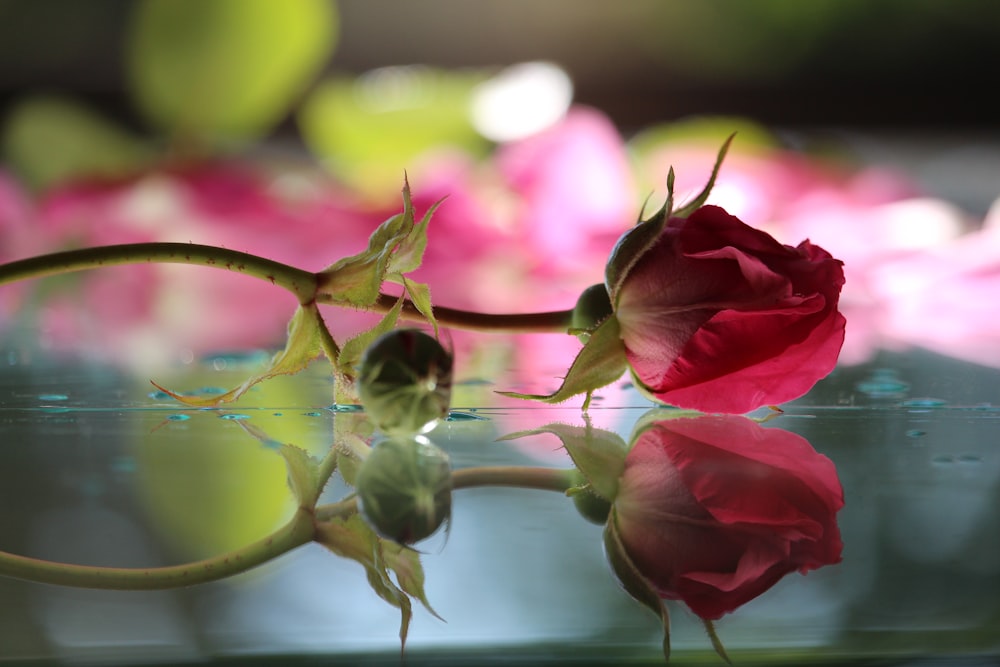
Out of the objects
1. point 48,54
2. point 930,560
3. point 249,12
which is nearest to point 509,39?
point 48,54

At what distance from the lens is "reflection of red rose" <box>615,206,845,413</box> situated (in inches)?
9.3

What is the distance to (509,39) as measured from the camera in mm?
1634

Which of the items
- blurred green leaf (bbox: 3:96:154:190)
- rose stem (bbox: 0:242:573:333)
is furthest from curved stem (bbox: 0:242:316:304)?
blurred green leaf (bbox: 3:96:154:190)

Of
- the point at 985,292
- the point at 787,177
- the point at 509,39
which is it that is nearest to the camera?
the point at 985,292

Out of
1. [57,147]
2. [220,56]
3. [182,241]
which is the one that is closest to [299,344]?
[182,241]

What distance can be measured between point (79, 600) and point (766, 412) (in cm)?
19

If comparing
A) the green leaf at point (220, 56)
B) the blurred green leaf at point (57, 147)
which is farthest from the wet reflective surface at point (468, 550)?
the blurred green leaf at point (57, 147)

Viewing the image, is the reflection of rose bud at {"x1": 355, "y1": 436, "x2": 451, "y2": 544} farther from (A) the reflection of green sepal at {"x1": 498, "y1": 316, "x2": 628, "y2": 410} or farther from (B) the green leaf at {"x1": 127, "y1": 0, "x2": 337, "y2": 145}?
(B) the green leaf at {"x1": 127, "y1": 0, "x2": 337, "y2": 145}

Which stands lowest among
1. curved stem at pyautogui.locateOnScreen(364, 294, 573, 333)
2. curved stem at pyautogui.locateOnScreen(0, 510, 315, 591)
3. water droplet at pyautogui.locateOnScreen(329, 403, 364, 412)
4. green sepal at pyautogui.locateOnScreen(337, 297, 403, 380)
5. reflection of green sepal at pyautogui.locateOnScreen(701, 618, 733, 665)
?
reflection of green sepal at pyautogui.locateOnScreen(701, 618, 733, 665)

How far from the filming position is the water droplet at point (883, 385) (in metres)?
0.33

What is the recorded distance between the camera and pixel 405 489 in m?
0.22

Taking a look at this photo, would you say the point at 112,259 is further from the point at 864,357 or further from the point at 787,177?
the point at 787,177

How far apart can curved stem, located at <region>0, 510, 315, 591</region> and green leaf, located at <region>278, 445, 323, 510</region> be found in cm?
2

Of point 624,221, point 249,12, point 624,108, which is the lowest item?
point 624,221
